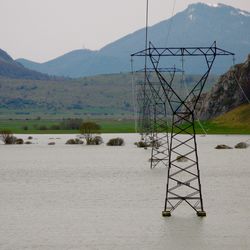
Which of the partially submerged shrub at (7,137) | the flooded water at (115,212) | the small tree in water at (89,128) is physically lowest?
the partially submerged shrub at (7,137)

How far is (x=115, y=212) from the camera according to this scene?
40875mm

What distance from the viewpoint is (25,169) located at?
81.7 metres

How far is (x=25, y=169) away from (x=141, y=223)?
47.1 meters

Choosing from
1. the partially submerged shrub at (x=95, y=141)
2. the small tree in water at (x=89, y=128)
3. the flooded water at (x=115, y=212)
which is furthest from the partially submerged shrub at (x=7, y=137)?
the flooded water at (x=115, y=212)

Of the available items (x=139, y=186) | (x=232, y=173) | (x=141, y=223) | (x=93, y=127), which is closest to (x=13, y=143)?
(x=93, y=127)

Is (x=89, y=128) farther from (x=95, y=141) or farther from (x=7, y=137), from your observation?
(x=7, y=137)

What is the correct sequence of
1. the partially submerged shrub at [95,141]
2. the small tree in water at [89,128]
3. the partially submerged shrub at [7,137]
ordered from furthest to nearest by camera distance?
the partially submerged shrub at [7,137], the partially submerged shrub at [95,141], the small tree in water at [89,128]

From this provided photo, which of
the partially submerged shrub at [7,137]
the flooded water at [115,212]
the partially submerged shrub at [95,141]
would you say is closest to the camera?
the flooded water at [115,212]

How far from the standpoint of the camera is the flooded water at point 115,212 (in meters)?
31.2

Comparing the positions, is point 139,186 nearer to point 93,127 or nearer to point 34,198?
point 34,198

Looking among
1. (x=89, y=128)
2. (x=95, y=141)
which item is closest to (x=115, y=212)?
(x=89, y=128)

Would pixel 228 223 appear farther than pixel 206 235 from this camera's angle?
Yes

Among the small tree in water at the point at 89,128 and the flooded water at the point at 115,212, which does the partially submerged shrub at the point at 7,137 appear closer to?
the small tree in water at the point at 89,128

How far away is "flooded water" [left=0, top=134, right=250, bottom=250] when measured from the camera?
3123 cm
